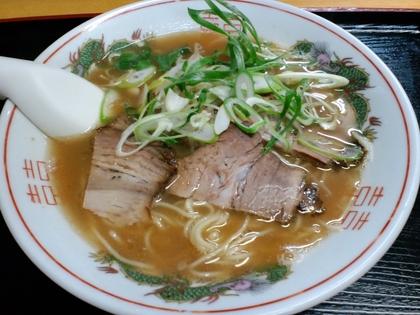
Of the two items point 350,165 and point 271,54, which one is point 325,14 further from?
point 350,165


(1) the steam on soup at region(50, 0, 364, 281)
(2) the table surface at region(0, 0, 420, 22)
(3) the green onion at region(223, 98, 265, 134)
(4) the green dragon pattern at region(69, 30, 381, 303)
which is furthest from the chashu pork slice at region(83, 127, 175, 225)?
(2) the table surface at region(0, 0, 420, 22)

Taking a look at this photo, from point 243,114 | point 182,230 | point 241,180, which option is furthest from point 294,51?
point 182,230

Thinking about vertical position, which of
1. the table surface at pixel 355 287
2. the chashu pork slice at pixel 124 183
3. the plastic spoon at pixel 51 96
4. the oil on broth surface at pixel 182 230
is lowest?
the table surface at pixel 355 287

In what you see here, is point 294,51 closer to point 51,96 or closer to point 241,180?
point 241,180

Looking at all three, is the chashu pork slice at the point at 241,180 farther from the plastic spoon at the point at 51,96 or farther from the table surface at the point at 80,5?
the table surface at the point at 80,5

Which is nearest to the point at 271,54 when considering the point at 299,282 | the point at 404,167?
the point at 404,167

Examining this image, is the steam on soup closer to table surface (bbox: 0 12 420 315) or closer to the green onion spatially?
the green onion

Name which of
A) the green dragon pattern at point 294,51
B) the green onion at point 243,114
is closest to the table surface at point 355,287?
the green dragon pattern at point 294,51

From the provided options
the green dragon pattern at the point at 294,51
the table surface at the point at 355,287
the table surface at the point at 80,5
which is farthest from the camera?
the table surface at the point at 80,5
